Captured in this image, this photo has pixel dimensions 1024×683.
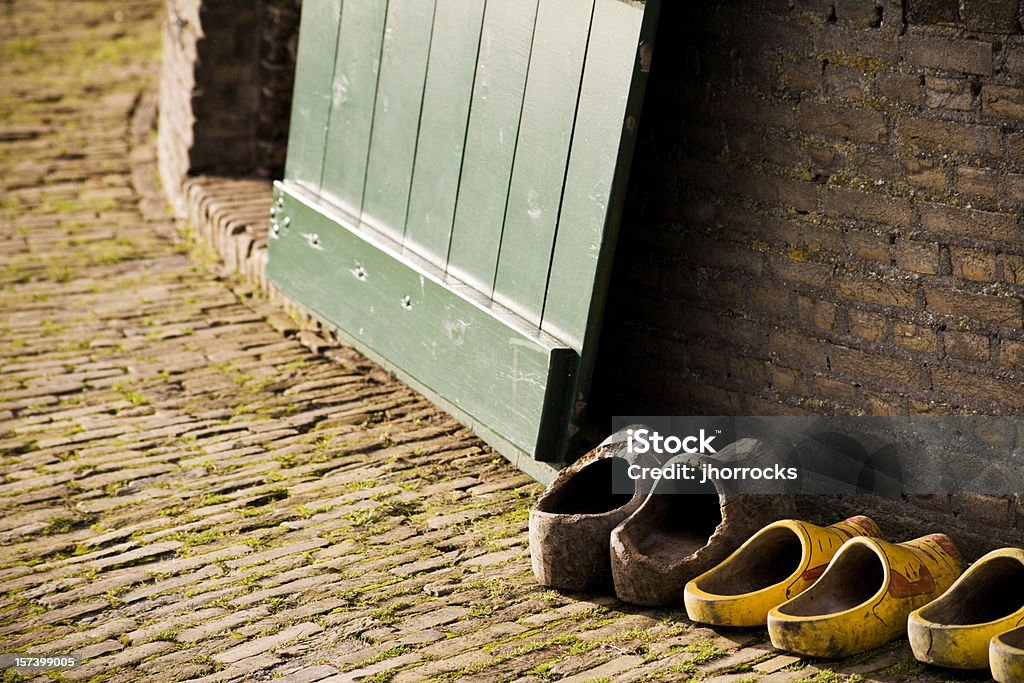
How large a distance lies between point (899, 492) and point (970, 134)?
3.03 ft

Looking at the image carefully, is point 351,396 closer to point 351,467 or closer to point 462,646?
point 351,467

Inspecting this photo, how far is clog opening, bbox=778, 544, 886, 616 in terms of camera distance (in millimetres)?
2914

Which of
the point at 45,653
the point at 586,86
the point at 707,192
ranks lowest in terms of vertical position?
the point at 45,653

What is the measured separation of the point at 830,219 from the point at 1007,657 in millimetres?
1223

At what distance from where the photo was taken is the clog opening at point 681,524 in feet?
10.8

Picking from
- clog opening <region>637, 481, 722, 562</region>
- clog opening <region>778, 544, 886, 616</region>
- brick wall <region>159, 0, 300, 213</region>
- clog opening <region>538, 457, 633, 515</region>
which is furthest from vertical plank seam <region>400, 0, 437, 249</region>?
brick wall <region>159, 0, 300, 213</region>

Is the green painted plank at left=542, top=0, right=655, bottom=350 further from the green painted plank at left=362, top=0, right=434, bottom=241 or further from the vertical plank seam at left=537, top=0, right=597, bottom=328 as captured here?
the green painted plank at left=362, top=0, right=434, bottom=241

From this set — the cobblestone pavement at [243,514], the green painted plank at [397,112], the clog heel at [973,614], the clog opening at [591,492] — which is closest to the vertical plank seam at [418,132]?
the green painted plank at [397,112]

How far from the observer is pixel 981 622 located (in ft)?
9.32

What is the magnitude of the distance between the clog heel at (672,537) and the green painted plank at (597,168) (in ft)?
1.59

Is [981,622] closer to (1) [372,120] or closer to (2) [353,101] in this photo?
(1) [372,120]

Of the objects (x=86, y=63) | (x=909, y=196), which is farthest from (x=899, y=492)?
(x=86, y=63)

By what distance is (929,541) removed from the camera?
3031mm

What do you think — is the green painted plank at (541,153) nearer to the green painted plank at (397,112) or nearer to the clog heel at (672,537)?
the green painted plank at (397,112)
